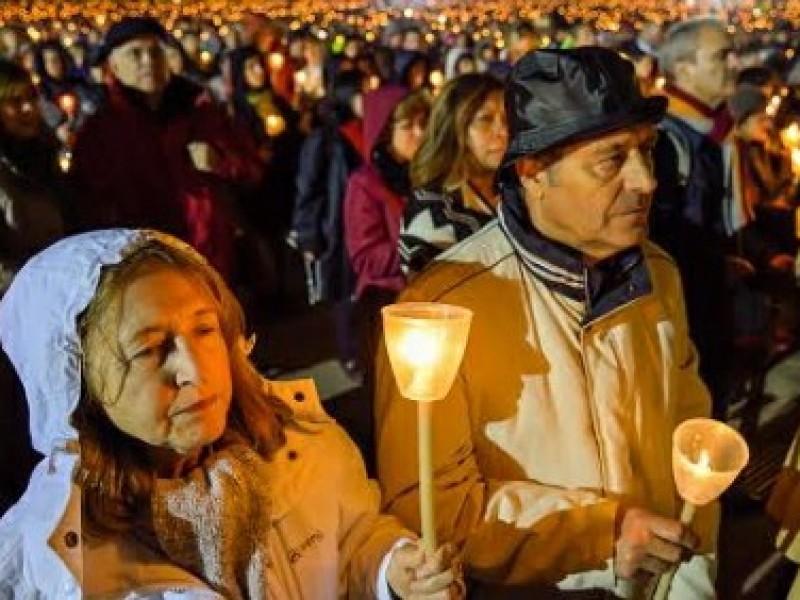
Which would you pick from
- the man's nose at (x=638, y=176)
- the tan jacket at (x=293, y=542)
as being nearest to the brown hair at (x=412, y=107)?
the man's nose at (x=638, y=176)

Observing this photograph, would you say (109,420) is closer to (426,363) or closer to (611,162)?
(426,363)

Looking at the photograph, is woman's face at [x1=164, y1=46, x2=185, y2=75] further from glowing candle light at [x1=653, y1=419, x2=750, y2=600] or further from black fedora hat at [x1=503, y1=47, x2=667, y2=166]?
glowing candle light at [x1=653, y1=419, x2=750, y2=600]

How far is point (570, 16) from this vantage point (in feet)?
98.0

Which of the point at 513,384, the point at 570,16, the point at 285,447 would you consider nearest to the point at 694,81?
the point at 513,384

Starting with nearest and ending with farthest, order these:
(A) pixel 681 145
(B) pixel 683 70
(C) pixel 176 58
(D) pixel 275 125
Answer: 1. (A) pixel 681 145
2. (B) pixel 683 70
3. (D) pixel 275 125
4. (C) pixel 176 58

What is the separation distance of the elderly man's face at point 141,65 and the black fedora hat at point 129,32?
0.02 meters

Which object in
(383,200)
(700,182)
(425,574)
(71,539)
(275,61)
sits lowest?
(275,61)

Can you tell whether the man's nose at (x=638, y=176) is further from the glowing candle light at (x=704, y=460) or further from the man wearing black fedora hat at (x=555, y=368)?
the glowing candle light at (x=704, y=460)

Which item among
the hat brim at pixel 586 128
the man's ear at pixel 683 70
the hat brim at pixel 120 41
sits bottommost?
the man's ear at pixel 683 70

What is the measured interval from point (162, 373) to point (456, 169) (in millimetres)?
2625

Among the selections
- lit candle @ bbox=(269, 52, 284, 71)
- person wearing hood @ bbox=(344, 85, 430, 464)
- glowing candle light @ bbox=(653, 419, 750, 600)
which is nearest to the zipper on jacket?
glowing candle light @ bbox=(653, 419, 750, 600)

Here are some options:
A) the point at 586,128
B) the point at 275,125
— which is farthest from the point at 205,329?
the point at 275,125

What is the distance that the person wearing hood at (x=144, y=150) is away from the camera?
17.1 ft

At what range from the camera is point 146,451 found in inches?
73.6
